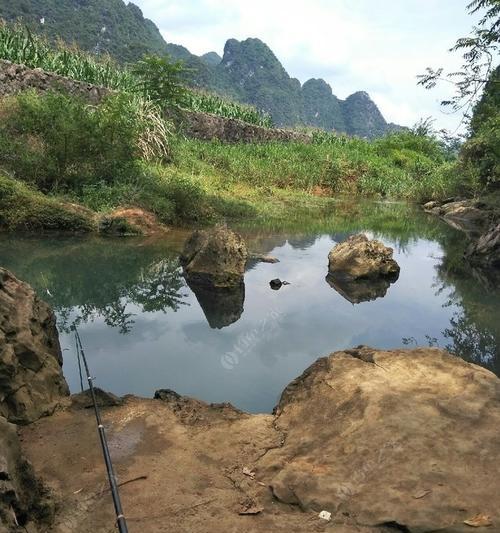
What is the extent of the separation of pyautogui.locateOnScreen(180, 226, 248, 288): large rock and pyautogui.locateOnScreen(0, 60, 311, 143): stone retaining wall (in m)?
8.26

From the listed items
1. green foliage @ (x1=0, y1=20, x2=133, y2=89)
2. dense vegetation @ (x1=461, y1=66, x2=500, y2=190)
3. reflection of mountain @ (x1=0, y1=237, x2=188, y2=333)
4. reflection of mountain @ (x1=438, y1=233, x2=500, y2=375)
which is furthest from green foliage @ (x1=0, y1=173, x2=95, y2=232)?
dense vegetation @ (x1=461, y1=66, x2=500, y2=190)

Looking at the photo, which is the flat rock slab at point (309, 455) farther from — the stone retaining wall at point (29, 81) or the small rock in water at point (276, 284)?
the stone retaining wall at point (29, 81)

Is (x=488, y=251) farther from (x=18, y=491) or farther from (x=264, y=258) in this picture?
(x=18, y=491)

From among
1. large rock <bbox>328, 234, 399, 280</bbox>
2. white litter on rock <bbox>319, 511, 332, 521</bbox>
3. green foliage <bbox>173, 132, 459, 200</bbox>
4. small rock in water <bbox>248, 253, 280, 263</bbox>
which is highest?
green foliage <bbox>173, 132, 459, 200</bbox>

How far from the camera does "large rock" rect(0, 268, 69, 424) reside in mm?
3908

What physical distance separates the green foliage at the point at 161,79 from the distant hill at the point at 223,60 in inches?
29.7

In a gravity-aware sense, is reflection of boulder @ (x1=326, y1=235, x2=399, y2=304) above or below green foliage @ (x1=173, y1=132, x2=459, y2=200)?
below

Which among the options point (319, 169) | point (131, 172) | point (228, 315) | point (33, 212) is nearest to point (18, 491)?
point (228, 315)

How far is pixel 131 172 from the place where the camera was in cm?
1383

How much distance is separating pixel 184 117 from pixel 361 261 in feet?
50.0

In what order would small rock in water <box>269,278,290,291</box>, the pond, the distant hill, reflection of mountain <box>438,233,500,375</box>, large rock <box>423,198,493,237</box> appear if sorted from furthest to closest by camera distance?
the distant hill → large rock <box>423,198,493,237</box> → small rock in water <box>269,278,290,291</box> → reflection of mountain <box>438,233,500,375</box> → the pond

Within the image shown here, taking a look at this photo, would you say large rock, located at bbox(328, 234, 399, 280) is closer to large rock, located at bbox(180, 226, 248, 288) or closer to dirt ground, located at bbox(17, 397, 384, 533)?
large rock, located at bbox(180, 226, 248, 288)

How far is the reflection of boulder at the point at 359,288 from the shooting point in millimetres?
8812

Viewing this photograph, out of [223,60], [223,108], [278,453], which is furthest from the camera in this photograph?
[223,60]
